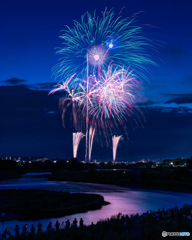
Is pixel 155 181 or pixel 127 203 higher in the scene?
pixel 155 181

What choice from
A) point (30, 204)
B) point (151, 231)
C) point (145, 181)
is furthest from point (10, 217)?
point (145, 181)

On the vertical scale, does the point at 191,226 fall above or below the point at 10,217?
above

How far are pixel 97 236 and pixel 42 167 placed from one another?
187235 millimetres

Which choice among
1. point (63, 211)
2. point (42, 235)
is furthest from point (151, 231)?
point (63, 211)

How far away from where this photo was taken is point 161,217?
86.3 feet

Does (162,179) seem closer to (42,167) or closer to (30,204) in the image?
(30,204)

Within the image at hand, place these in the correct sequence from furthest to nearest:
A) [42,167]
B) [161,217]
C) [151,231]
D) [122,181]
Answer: [42,167] → [122,181] → [161,217] → [151,231]

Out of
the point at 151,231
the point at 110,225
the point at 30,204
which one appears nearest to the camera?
the point at 151,231

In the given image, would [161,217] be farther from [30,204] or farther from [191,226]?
[30,204]

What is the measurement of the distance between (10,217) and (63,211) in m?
6.30

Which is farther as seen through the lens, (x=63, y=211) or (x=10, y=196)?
(x=10, y=196)

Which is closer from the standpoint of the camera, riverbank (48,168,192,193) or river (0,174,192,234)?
river (0,174,192,234)

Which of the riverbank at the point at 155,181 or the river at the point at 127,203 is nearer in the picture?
the river at the point at 127,203

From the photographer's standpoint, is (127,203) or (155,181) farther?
(155,181)
